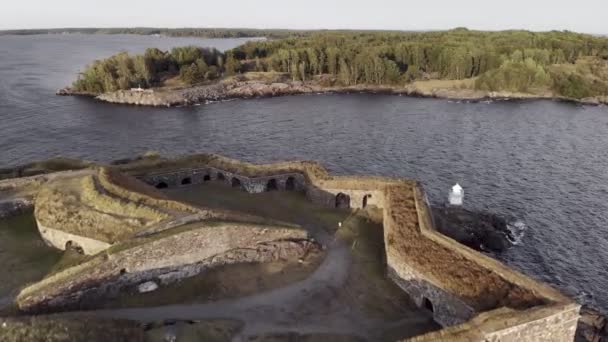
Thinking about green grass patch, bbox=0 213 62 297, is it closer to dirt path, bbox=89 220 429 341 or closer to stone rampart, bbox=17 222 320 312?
stone rampart, bbox=17 222 320 312

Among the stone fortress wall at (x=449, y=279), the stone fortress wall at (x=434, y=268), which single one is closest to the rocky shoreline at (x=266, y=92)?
the stone fortress wall at (x=434, y=268)

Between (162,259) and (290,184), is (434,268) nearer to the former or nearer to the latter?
(162,259)

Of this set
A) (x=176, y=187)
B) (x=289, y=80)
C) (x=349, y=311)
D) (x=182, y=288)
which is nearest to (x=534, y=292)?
(x=349, y=311)

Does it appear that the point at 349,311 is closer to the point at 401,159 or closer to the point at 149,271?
the point at 149,271

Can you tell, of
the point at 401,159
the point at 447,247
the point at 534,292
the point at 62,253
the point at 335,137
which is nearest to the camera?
the point at 534,292

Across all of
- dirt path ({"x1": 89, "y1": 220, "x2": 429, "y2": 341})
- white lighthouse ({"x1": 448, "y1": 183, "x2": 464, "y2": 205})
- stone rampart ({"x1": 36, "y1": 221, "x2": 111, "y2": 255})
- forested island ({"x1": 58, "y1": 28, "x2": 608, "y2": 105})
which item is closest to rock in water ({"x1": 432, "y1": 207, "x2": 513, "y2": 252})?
white lighthouse ({"x1": 448, "y1": 183, "x2": 464, "y2": 205})

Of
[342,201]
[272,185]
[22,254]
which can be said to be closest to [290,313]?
[342,201]

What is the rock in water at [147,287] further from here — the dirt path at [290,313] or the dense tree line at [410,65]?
the dense tree line at [410,65]
